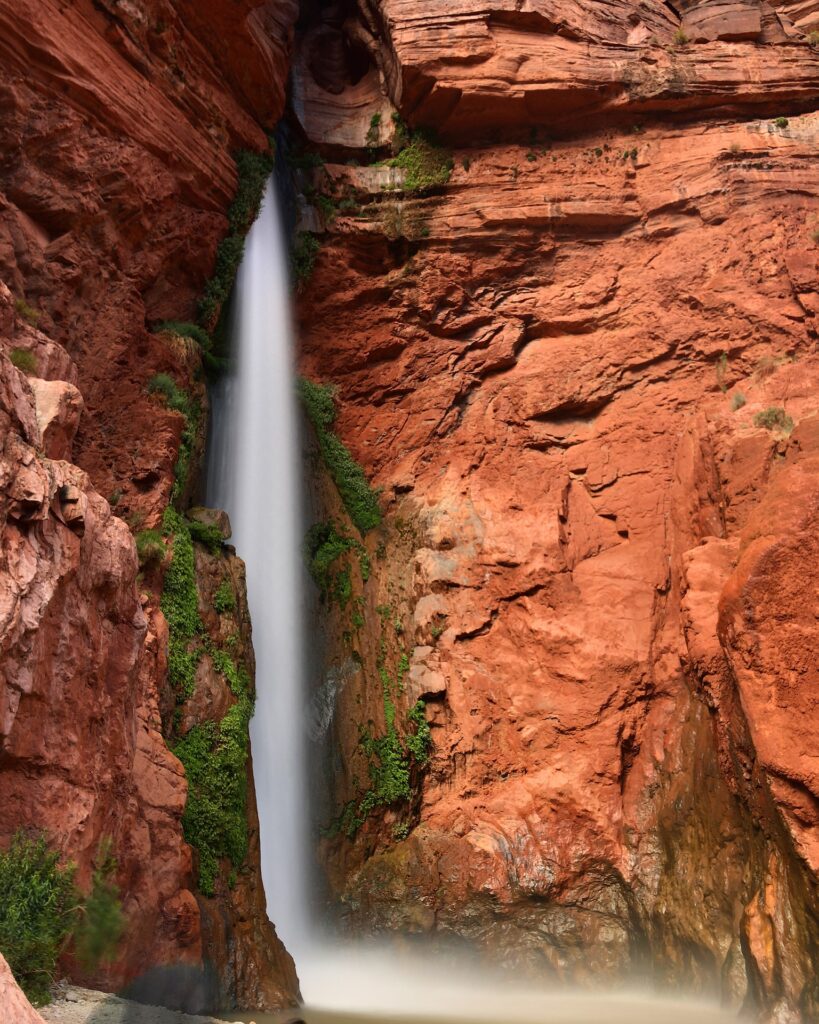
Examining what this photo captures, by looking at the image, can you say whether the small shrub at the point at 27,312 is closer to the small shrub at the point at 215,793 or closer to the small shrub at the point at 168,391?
the small shrub at the point at 168,391

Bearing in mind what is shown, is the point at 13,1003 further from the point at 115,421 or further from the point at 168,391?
the point at 168,391

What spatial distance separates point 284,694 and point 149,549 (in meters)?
4.11

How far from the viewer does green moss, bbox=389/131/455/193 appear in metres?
18.6

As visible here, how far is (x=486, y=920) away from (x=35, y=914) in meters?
7.93

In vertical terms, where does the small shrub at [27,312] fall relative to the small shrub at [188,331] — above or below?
below

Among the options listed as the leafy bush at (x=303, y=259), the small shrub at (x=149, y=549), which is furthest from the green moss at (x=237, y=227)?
the small shrub at (x=149, y=549)

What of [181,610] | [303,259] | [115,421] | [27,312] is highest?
[303,259]

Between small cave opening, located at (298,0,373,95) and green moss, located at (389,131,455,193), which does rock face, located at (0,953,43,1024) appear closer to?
green moss, located at (389,131,455,193)

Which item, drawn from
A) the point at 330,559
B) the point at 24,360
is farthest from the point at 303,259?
the point at 24,360

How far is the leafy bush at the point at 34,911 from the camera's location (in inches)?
249

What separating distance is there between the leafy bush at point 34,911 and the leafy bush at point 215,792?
426 centimetres

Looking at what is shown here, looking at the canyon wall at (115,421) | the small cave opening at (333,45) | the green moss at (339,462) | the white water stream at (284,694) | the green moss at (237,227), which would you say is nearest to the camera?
the canyon wall at (115,421)

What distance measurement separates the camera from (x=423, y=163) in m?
18.8

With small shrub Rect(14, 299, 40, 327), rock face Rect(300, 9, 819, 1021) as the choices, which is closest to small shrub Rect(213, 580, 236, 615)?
rock face Rect(300, 9, 819, 1021)
